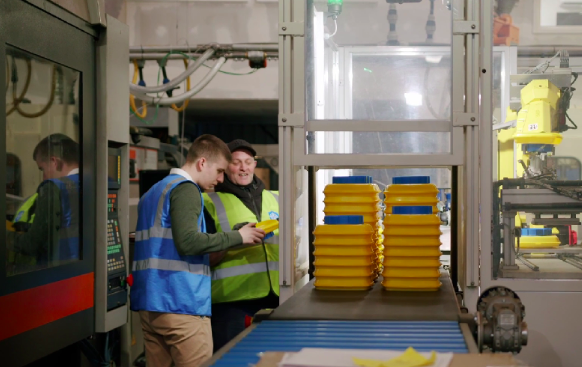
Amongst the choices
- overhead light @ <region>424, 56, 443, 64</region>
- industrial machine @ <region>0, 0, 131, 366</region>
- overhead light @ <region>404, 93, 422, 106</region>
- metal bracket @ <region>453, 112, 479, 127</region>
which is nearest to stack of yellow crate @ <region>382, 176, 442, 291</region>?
metal bracket @ <region>453, 112, 479, 127</region>

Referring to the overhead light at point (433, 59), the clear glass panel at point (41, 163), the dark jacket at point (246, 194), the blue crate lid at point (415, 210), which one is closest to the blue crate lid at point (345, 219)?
the blue crate lid at point (415, 210)

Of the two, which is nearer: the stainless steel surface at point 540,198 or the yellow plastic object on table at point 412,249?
the yellow plastic object on table at point 412,249

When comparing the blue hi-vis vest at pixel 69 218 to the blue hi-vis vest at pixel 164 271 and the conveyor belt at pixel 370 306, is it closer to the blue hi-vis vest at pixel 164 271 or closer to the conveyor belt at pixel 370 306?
the blue hi-vis vest at pixel 164 271

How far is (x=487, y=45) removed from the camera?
6.93 ft

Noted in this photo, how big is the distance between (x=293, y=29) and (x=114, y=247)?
4.96ft

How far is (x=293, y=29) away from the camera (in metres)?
2.13

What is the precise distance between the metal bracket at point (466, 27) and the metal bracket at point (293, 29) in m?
0.53

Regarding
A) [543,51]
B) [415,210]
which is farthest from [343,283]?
[543,51]

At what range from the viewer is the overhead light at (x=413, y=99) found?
8.09ft

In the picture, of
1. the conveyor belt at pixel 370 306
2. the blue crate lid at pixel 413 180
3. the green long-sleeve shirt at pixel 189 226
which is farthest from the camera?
the green long-sleeve shirt at pixel 189 226

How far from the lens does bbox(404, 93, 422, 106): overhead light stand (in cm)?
247

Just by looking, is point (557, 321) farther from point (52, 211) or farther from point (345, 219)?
point (52, 211)

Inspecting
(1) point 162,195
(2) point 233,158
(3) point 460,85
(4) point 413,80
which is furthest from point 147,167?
(3) point 460,85

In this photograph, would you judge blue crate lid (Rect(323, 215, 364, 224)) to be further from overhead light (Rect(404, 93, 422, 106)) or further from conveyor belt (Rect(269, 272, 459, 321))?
overhead light (Rect(404, 93, 422, 106))
